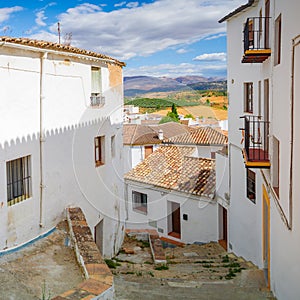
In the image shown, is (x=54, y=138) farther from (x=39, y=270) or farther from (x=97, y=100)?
(x=39, y=270)

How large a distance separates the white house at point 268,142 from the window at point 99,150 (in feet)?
15.0

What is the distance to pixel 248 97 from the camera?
13312 mm

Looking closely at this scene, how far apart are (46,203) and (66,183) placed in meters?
1.01

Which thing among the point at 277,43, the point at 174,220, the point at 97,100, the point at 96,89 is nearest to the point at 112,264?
the point at 97,100

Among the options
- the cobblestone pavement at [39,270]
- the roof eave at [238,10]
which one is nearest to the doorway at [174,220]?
the roof eave at [238,10]

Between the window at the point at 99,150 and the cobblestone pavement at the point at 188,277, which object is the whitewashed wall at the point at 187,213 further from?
the window at the point at 99,150

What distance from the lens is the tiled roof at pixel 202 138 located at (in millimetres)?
28719

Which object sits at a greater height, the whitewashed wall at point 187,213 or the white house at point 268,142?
the white house at point 268,142

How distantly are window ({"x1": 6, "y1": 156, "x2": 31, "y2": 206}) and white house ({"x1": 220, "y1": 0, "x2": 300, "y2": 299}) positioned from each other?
195 inches

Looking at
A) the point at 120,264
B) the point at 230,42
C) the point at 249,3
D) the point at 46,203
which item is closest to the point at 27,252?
the point at 46,203

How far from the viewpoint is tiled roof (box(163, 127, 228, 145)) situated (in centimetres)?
2872

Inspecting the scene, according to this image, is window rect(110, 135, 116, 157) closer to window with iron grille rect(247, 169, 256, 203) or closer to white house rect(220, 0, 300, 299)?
white house rect(220, 0, 300, 299)

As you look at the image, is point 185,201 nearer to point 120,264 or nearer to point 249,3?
point 120,264

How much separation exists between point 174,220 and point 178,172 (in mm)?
2294
